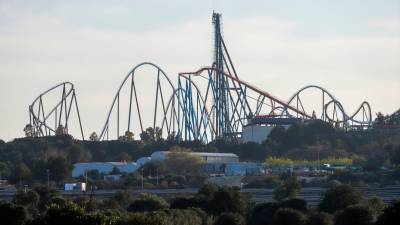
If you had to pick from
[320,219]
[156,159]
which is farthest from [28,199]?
[156,159]

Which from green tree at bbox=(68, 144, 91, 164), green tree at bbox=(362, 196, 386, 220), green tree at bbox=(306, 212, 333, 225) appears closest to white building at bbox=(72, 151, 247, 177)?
green tree at bbox=(68, 144, 91, 164)

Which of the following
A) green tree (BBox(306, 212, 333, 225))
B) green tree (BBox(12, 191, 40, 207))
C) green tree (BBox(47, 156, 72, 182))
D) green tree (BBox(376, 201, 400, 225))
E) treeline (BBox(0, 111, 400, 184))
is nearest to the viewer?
green tree (BBox(376, 201, 400, 225))

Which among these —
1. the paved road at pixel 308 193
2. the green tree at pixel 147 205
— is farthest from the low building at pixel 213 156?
the green tree at pixel 147 205

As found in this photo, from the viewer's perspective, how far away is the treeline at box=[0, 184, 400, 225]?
3769cm

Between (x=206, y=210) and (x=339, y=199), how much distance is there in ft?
20.7

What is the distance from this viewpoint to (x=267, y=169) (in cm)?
9756

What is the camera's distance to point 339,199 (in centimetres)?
5559

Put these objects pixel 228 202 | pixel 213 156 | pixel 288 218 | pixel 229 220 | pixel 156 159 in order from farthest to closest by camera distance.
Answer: pixel 213 156 < pixel 156 159 < pixel 228 202 < pixel 229 220 < pixel 288 218

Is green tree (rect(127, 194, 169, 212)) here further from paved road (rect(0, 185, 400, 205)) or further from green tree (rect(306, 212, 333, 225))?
green tree (rect(306, 212, 333, 225))

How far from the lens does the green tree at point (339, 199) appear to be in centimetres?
5461

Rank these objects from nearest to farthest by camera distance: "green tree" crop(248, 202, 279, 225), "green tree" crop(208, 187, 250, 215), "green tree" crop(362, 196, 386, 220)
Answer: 1. "green tree" crop(362, 196, 386, 220)
2. "green tree" crop(248, 202, 279, 225)
3. "green tree" crop(208, 187, 250, 215)

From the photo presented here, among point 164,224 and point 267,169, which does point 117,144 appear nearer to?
point 267,169

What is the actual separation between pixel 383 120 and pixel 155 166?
3275 centimetres

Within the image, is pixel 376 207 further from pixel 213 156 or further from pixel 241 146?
pixel 241 146
